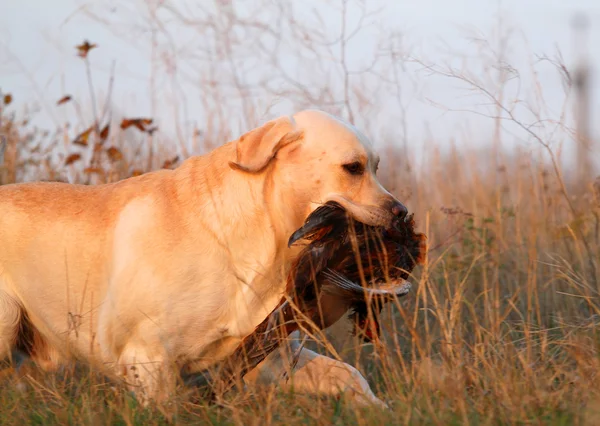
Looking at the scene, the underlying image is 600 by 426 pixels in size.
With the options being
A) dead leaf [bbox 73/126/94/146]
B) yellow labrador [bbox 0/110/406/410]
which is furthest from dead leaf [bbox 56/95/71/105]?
yellow labrador [bbox 0/110/406/410]

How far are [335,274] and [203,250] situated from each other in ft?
1.72

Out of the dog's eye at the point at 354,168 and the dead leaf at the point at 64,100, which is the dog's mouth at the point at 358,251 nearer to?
the dog's eye at the point at 354,168

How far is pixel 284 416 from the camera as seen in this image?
8.20 ft

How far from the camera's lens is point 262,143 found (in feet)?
10.6

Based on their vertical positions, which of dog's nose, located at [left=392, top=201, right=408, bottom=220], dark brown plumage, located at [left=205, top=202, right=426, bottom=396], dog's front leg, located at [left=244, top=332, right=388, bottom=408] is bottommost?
dog's front leg, located at [left=244, top=332, right=388, bottom=408]

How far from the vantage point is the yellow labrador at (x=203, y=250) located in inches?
122

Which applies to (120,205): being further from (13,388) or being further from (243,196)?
(13,388)

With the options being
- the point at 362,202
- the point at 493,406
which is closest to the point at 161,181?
the point at 362,202

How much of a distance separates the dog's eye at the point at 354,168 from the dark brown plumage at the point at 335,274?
17cm

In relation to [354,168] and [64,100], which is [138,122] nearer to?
[64,100]

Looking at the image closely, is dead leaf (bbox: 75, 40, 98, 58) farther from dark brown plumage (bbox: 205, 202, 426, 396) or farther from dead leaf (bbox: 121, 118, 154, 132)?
dark brown plumage (bbox: 205, 202, 426, 396)

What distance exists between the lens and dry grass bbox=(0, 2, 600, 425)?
2514 mm

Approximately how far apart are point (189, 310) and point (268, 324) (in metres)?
0.31

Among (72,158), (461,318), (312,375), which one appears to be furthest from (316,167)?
(72,158)
